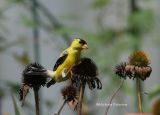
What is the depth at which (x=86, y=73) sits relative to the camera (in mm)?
580

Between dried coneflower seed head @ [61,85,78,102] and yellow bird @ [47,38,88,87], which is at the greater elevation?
yellow bird @ [47,38,88,87]

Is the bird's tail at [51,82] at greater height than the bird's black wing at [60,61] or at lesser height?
lesser

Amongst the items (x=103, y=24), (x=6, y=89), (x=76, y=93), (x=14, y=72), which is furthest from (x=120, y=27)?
(x=76, y=93)

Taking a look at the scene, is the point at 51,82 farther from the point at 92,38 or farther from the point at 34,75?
the point at 92,38

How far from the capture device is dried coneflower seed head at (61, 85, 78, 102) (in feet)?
1.99

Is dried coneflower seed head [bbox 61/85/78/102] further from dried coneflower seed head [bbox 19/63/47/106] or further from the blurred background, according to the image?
the blurred background

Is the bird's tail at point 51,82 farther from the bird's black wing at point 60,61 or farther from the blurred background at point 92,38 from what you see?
the blurred background at point 92,38

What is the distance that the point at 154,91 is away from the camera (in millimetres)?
885

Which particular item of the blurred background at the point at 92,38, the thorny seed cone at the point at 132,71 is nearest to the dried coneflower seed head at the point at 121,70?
the thorny seed cone at the point at 132,71

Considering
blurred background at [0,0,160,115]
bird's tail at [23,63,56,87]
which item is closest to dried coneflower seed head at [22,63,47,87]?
bird's tail at [23,63,56,87]

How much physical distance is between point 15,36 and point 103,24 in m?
0.46

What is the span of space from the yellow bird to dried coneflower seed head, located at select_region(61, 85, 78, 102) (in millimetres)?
41

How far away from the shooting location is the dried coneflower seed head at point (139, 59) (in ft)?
1.97

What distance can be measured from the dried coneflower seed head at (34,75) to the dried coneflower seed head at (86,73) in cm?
3
